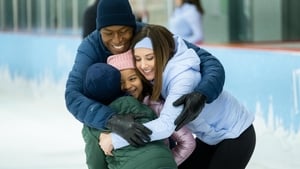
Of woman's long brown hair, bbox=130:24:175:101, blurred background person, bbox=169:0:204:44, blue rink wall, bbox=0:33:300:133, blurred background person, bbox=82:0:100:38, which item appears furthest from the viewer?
blurred background person, bbox=169:0:204:44

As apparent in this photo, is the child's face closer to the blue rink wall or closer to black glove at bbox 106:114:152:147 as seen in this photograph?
black glove at bbox 106:114:152:147

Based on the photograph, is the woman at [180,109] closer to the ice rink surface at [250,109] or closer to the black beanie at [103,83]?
the black beanie at [103,83]

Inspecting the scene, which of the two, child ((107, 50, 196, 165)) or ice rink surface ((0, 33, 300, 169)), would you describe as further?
ice rink surface ((0, 33, 300, 169))

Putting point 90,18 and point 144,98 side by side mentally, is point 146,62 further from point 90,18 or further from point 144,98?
point 90,18

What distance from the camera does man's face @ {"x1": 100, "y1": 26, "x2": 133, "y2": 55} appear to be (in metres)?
2.39

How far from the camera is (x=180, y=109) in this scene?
2271mm

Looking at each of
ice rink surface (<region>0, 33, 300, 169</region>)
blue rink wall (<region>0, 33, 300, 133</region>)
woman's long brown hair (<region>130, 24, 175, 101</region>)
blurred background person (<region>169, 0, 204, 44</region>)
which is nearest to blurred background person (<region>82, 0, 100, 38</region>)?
ice rink surface (<region>0, 33, 300, 169</region>)

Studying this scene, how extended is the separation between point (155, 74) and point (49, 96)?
661 centimetres

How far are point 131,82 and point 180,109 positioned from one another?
0.18 m

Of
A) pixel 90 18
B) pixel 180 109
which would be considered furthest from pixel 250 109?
pixel 180 109

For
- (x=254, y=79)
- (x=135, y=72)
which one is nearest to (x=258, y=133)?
(x=254, y=79)

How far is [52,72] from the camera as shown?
9016 millimetres

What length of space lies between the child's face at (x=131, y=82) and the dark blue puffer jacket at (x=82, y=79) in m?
0.10

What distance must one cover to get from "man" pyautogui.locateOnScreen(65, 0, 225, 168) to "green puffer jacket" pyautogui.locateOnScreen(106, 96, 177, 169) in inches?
1.1
